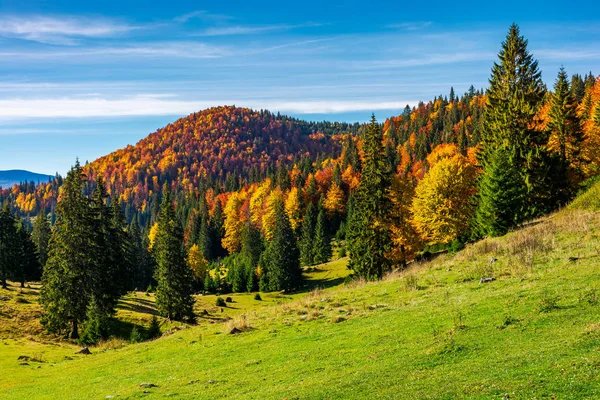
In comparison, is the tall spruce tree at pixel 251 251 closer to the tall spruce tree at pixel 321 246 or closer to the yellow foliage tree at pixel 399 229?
the tall spruce tree at pixel 321 246

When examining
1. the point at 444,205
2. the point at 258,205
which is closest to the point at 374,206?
the point at 444,205

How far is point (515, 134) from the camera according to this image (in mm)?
46562

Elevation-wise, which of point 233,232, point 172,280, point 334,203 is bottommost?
point 172,280

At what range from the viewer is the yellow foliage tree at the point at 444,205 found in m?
50.6

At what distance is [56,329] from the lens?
1706 inches

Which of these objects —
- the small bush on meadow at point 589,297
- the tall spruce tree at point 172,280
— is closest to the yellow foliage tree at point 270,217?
the tall spruce tree at point 172,280

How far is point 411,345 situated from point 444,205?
38.7 m

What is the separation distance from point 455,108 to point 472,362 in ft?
626

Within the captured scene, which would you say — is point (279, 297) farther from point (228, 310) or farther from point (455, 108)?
point (455, 108)

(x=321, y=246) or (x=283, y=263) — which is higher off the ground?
(x=321, y=246)

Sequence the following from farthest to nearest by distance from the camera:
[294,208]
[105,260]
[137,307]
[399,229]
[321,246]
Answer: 1. [294,208]
2. [321,246]
3. [137,307]
4. [105,260]
5. [399,229]

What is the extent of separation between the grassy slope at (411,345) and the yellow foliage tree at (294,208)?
8635 centimetres

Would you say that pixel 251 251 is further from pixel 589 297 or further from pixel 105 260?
pixel 589 297

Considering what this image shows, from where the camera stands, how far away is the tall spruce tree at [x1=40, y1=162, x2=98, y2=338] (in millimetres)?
43156
